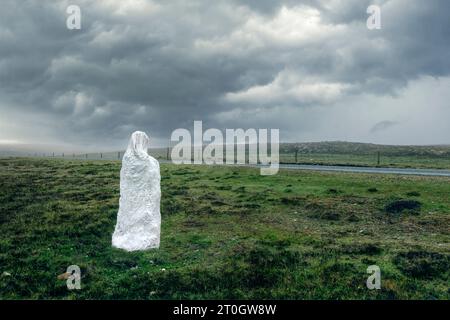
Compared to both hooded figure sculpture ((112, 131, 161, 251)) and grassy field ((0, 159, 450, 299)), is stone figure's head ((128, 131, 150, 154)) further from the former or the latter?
grassy field ((0, 159, 450, 299))

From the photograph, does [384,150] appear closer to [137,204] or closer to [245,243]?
[245,243]

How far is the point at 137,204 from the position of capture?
1670 cm

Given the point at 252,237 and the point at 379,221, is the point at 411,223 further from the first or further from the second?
the point at 252,237

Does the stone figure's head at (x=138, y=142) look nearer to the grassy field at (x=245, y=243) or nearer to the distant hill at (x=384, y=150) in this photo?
the grassy field at (x=245, y=243)

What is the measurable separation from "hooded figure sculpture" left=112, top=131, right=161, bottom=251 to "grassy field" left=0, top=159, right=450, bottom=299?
669mm

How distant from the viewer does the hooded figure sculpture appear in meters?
16.6

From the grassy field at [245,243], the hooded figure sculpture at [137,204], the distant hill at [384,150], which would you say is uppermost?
the distant hill at [384,150]

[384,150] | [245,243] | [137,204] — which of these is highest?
[384,150]

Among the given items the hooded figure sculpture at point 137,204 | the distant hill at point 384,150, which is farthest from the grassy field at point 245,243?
the distant hill at point 384,150

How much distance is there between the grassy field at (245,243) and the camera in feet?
42.3

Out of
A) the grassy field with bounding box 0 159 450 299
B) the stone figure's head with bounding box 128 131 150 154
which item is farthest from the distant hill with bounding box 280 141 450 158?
the stone figure's head with bounding box 128 131 150 154

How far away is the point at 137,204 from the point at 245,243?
4809mm

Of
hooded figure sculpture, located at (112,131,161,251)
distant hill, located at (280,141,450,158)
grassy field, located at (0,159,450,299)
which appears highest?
distant hill, located at (280,141,450,158)

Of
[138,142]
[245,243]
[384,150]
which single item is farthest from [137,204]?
[384,150]
